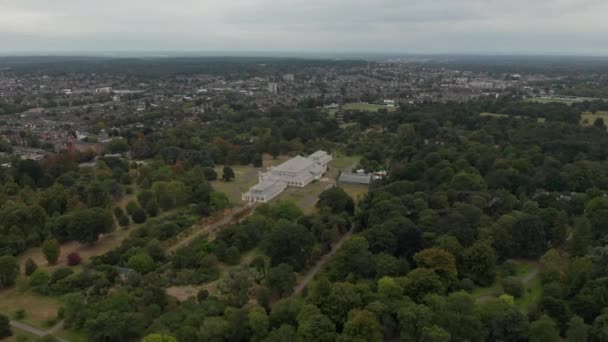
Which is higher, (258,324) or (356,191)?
(258,324)

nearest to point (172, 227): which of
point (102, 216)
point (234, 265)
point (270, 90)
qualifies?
point (102, 216)

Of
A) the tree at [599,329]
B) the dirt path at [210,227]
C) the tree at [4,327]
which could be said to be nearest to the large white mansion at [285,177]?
the dirt path at [210,227]

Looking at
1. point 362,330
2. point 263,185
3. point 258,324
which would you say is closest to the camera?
point 362,330

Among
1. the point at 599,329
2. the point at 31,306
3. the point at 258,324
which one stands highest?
the point at 258,324

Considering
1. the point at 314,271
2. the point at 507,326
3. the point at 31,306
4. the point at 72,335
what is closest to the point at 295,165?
the point at 314,271

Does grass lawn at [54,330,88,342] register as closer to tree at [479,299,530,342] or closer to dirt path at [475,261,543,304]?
tree at [479,299,530,342]

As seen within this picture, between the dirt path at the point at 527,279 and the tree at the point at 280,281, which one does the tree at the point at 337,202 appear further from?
the dirt path at the point at 527,279

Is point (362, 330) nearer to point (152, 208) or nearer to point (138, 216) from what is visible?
point (138, 216)
